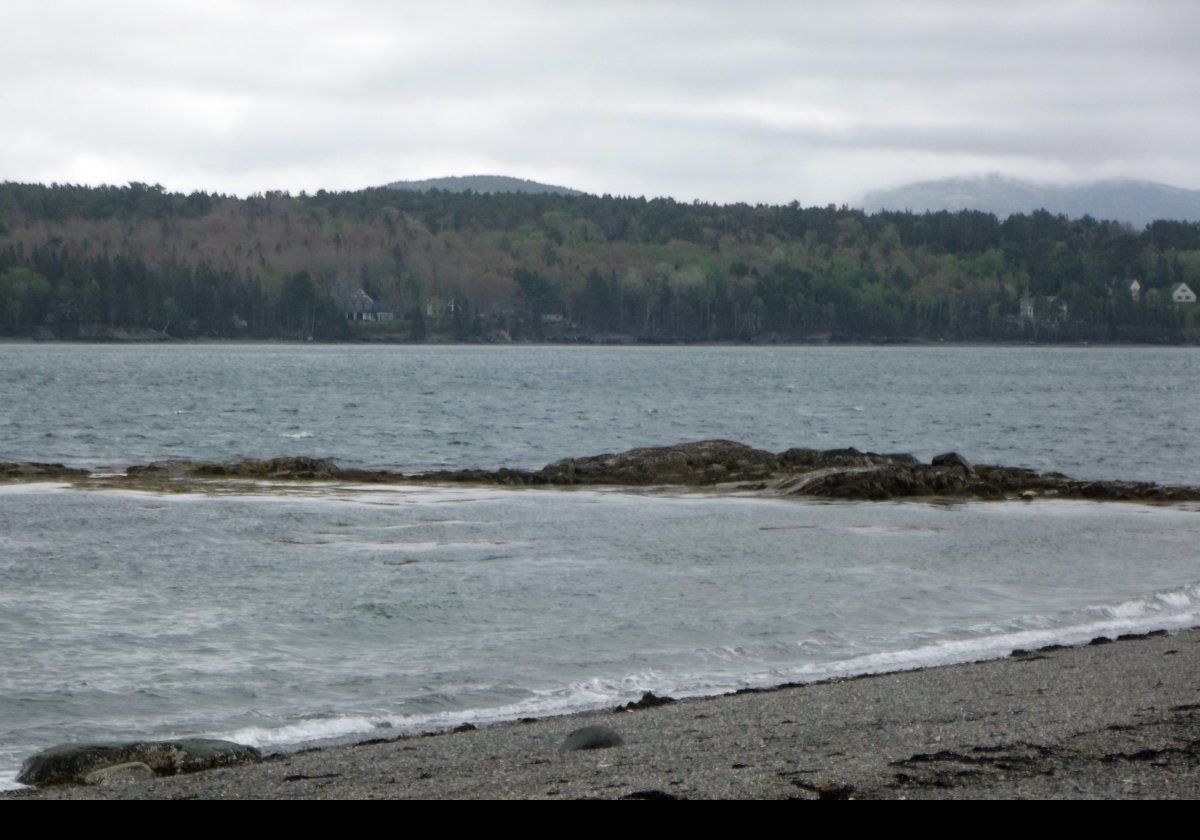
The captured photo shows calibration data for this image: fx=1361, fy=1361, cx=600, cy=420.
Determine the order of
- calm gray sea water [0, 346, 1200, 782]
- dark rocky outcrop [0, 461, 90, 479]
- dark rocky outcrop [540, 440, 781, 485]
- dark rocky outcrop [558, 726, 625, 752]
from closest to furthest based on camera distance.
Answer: dark rocky outcrop [558, 726, 625, 752] < calm gray sea water [0, 346, 1200, 782] < dark rocky outcrop [0, 461, 90, 479] < dark rocky outcrop [540, 440, 781, 485]

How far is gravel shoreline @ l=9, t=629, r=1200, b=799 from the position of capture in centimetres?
739

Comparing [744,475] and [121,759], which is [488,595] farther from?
[744,475]

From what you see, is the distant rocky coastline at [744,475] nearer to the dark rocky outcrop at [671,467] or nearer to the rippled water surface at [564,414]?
the dark rocky outcrop at [671,467]

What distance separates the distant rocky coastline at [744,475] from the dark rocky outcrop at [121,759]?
1979cm

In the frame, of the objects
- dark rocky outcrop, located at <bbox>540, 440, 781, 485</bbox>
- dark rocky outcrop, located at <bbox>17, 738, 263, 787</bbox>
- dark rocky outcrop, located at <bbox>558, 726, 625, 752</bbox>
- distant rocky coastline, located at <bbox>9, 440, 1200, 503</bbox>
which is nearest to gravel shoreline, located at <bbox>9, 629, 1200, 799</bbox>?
dark rocky outcrop, located at <bbox>558, 726, 625, 752</bbox>

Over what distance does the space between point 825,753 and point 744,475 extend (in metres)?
23.1

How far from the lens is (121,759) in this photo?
956 cm

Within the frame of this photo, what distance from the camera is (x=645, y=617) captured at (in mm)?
16031

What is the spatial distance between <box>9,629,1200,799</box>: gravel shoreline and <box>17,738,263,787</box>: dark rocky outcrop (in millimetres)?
425

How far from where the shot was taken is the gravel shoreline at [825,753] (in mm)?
7395

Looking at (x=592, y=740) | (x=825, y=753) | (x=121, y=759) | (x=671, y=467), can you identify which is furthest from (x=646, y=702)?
(x=671, y=467)

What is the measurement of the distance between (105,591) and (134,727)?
20.0ft

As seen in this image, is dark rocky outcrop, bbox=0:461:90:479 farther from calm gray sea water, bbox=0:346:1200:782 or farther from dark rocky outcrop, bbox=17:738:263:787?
dark rocky outcrop, bbox=17:738:263:787

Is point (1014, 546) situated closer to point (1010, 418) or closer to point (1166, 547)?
point (1166, 547)
